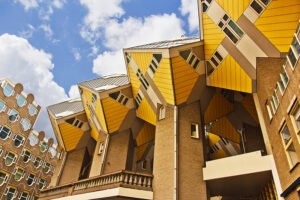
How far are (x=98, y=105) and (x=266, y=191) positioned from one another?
14.3 metres

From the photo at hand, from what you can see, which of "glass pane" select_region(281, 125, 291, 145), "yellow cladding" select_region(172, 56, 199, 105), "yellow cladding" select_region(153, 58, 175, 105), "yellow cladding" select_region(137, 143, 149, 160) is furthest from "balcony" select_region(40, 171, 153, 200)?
"yellow cladding" select_region(137, 143, 149, 160)

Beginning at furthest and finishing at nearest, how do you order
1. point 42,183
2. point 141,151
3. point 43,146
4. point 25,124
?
point 43,146, point 42,183, point 25,124, point 141,151

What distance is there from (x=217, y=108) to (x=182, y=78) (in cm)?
600

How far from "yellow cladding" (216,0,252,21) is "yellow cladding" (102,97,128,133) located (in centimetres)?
1158

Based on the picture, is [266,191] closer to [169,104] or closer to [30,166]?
[169,104]

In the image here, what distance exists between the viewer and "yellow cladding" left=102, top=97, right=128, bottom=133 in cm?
1956

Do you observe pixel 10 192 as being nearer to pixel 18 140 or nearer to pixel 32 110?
Result: pixel 18 140

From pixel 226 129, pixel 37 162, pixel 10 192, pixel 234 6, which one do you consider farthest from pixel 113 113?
pixel 37 162

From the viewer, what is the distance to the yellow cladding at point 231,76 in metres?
13.5

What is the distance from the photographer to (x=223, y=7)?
1323 cm

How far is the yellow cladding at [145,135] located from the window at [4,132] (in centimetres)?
2090

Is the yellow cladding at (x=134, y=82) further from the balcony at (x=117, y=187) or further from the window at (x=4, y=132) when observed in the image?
the window at (x=4, y=132)

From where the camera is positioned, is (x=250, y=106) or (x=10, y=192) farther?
(x=10, y=192)

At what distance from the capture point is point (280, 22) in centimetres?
1088
